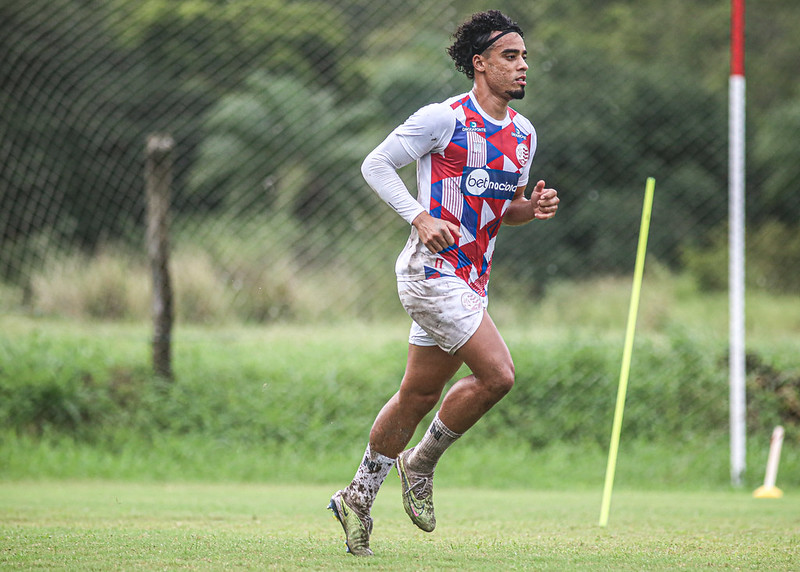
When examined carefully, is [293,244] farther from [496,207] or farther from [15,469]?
[496,207]

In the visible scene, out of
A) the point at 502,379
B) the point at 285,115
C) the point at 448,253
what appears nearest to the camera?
the point at 502,379

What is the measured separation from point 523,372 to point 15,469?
463 centimetres

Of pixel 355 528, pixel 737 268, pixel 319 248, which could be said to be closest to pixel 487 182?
pixel 355 528

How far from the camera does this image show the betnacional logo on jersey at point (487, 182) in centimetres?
379

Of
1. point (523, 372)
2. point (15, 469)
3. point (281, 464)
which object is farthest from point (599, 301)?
point (15, 469)

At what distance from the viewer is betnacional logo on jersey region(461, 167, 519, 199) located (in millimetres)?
3793

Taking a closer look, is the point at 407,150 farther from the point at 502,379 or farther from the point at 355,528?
the point at 355,528

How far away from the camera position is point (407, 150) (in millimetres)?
3754

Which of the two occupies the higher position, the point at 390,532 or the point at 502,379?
the point at 502,379

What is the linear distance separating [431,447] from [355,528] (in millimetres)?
448

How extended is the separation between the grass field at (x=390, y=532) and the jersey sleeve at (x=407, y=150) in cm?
140

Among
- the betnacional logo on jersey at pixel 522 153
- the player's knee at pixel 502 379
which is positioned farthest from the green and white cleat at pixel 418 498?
the betnacional logo on jersey at pixel 522 153

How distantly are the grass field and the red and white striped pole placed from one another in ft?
2.68

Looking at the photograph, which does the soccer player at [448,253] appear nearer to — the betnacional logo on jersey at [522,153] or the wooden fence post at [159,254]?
the betnacional logo on jersey at [522,153]
